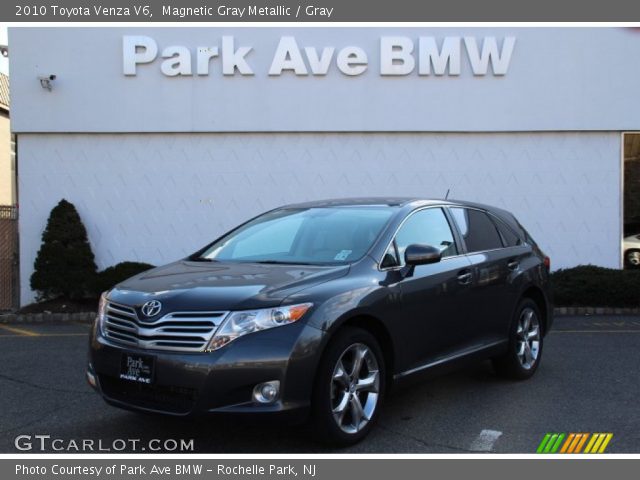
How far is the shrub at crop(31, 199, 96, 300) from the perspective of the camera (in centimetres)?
1160

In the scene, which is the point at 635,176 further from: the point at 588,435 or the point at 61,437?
the point at 61,437

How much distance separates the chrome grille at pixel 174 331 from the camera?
13.3 feet

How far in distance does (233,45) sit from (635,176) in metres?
7.97

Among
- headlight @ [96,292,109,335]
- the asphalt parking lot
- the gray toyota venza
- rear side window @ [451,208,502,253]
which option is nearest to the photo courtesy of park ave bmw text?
the asphalt parking lot

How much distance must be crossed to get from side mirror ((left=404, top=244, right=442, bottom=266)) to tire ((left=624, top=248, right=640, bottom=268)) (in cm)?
1019

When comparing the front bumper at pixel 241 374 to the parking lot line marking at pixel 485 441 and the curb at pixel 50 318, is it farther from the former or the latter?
the curb at pixel 50 318

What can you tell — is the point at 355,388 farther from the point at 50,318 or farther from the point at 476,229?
the point at 50,318

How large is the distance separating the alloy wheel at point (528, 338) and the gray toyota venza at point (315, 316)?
20 cm

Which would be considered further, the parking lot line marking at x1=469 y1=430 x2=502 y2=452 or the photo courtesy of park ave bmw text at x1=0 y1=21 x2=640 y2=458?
the photo courtesy of park ave bmw text at x1=0 y1=21 x2=640 y2=458

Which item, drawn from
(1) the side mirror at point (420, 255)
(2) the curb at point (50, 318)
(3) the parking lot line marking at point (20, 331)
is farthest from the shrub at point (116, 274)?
(1) the side mirror at point (420, 255)

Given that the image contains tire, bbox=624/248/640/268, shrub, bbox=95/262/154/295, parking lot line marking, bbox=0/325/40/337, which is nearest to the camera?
parking lot line marking, bbox=0/325/40/337

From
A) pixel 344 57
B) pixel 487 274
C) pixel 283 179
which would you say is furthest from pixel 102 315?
pixel 344 57

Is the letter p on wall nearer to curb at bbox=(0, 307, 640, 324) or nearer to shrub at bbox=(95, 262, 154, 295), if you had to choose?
shrub at bbox=(95, 262, 154, 295)

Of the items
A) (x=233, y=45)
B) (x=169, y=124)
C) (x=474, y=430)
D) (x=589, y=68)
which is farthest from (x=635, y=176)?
(x=474, y=430)
